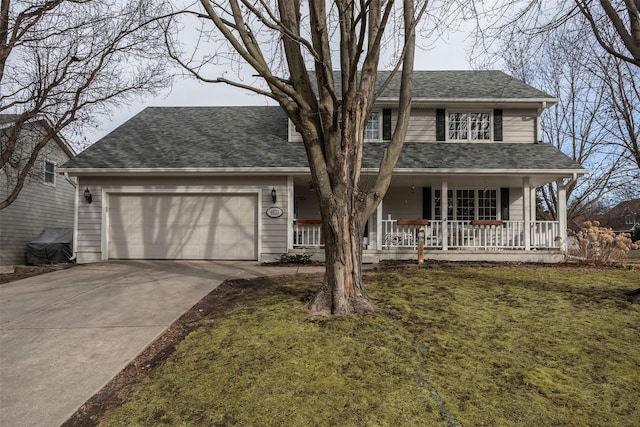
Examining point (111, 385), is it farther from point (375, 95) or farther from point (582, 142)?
point (582, 142)

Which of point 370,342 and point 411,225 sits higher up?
point 411,225

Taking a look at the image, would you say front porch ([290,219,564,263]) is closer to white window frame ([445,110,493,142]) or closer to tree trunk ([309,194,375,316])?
white window frame ([445,110,493,142])

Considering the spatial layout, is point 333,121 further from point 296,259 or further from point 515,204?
point 515,204

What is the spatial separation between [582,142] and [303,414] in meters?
22.1

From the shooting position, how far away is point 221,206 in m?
10.6

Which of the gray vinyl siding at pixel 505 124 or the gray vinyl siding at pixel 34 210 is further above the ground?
the gray vinyl siding at pixel 505 124

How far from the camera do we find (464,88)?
12.6m

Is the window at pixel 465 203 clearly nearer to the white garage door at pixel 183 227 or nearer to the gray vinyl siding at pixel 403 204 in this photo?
the gray vinyl siding at pixel 403 204

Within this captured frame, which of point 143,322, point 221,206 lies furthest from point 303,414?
point 221,206

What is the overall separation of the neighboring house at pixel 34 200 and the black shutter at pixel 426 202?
450 inches

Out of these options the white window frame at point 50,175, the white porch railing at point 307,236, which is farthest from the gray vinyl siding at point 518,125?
the white window frame at point 50,175

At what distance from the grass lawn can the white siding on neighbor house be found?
5332 mm

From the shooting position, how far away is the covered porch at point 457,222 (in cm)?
1031

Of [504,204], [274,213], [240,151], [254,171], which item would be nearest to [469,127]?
[504,204]
